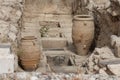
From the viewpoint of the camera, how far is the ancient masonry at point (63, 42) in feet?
22.4

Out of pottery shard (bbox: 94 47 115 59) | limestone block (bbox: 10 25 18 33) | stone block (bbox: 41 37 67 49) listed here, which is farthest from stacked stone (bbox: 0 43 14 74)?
stone block (bbox: 41 37 67 49)

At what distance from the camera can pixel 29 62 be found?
25.2 ft

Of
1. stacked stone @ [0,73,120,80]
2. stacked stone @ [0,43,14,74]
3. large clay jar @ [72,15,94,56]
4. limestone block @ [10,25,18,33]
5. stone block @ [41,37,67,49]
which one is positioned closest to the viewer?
stacked stone @ [0,73,120,80]

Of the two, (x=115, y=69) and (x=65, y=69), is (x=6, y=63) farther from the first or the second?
(x=65, y=69)

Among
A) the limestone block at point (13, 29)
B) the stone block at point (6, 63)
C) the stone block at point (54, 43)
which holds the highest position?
the limestone block at point (13, 29)

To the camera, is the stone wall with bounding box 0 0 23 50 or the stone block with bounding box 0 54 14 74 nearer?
the stone block with bounding box 0 54 14 74

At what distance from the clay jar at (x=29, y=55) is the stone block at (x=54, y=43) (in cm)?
198

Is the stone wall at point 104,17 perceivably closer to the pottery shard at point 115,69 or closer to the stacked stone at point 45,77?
the pottery shard at point 115,69

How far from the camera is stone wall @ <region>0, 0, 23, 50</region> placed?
721 cm

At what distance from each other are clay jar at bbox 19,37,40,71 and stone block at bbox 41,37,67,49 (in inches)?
78.0

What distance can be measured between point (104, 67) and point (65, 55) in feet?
8.60

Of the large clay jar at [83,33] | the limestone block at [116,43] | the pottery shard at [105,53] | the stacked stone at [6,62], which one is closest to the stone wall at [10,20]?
the stacked stone at [6,62]

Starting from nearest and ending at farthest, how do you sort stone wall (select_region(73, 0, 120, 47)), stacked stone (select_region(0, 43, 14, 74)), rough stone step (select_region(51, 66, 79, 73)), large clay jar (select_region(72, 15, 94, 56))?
stacked stone (select_region(0, 43, 14, 74))
rough stone step (select_region(51, 66, 79, 73))
stone wall (select_region(73, 0, 120, 47))
large clay jar (select_region(72, 15, 94, 56))

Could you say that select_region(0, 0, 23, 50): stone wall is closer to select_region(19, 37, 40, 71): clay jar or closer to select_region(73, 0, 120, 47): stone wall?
select_region(19, 37, 40, 71): clay jar
